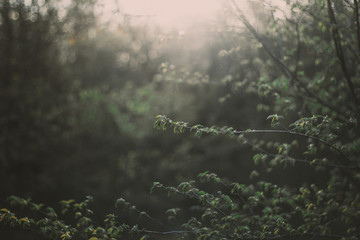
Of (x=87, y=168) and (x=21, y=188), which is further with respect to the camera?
(x=87, y=168)

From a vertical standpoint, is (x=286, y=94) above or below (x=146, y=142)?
above

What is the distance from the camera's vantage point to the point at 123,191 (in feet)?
36.9

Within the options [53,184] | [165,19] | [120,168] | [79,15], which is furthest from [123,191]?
[165,19]

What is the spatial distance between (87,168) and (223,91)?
564cm

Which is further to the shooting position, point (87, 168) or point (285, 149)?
point (87, 168)

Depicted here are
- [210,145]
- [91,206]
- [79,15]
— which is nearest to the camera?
[79,15]

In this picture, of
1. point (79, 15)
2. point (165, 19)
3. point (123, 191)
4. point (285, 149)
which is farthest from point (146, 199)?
point (285, 149)

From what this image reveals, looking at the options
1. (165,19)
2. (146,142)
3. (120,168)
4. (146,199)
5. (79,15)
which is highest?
(79,15)

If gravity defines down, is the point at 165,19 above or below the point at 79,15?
below

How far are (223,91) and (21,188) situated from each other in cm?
746

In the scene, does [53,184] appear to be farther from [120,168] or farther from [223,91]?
[223,91]

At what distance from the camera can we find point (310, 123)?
8.26ft

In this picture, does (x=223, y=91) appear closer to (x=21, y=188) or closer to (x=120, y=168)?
(x=120, y=168)

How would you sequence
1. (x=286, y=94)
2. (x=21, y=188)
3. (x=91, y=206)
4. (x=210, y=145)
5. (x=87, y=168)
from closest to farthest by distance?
(x=286, y=94), (x=21, y=188), (x=91, y=206), (x=87, y=168), (x=210, y=145)
